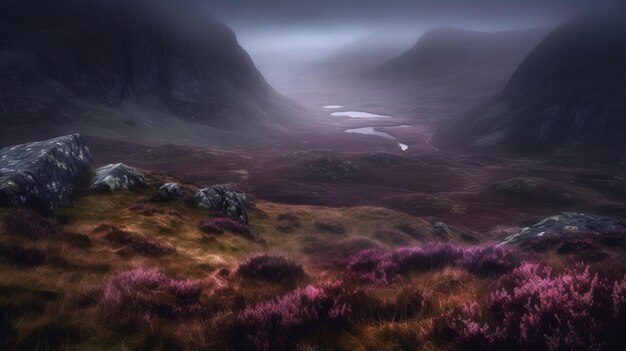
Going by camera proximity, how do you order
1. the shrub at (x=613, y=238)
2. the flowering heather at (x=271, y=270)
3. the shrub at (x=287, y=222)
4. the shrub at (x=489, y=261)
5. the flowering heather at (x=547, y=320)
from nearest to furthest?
the flowering heather at (x=547, y=320)
the flowering heather at (x=271, y=270)
the shrub at (x=489, y=261)
the shrub at (x=613, y=238)
the shrub at (x=287, y=222)

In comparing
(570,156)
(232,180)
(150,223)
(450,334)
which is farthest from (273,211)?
(570,156)

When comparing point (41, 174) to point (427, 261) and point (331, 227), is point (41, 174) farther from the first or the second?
point (331, 227)

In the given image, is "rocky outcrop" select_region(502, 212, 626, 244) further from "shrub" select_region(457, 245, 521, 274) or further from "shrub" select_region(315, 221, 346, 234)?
"shrub" select_region(457, 245, 521, 274)

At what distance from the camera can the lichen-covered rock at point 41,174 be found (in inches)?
381

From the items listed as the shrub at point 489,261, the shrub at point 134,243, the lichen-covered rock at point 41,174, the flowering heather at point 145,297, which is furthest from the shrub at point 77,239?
the shrub at point 489,261

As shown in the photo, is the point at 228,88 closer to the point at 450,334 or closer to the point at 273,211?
the point at 273,211

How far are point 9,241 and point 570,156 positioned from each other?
328ft

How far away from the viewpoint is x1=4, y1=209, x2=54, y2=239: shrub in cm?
810

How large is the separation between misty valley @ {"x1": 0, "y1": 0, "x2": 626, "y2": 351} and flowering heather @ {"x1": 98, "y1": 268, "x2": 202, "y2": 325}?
4 cm

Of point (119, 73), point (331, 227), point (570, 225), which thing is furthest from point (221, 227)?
point (119, 73)

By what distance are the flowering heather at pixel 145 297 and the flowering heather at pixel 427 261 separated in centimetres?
384

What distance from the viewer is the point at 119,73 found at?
88.1 meters

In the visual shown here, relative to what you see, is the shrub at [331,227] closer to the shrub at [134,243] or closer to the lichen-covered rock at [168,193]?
the lichen-covered rock at [168,193]

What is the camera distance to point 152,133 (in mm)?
81062
